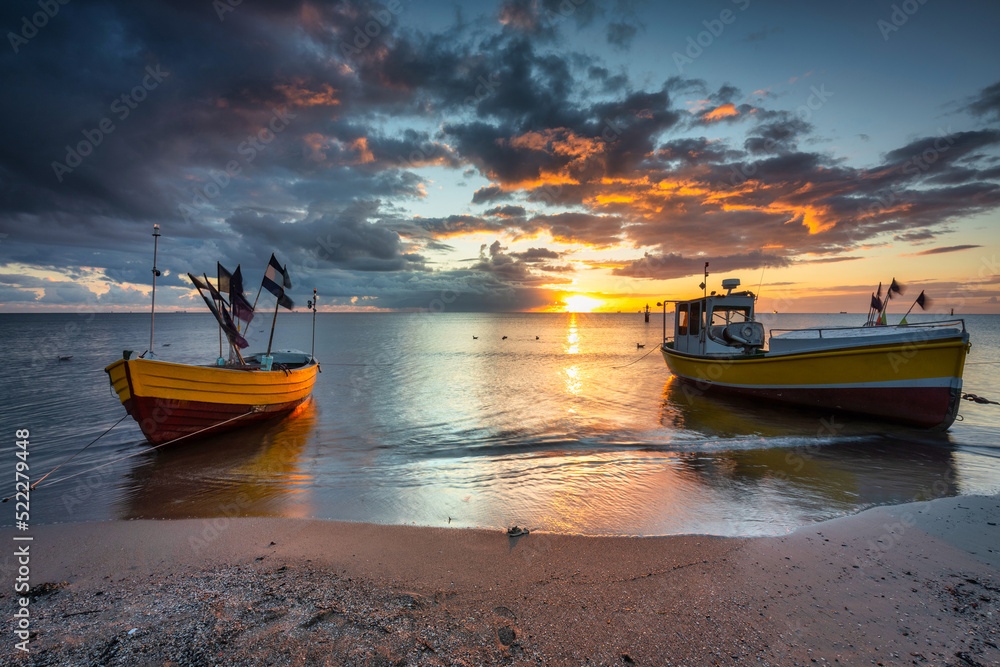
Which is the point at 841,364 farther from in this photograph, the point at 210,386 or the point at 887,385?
the point at 210,386

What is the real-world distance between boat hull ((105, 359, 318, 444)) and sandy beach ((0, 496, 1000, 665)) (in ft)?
12.9

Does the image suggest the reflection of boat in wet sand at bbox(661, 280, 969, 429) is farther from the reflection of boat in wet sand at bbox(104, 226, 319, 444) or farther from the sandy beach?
the reflection of boat in wet sand at bbox(104, 226, 319, 444)

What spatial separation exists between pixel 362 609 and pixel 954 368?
648 inches

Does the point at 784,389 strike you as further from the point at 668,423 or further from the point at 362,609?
the point at 362,609

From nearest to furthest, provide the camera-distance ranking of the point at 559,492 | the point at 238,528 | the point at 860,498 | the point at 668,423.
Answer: the point at 238,528
the point at 860,498
the point at 559,492
the point at 668,423

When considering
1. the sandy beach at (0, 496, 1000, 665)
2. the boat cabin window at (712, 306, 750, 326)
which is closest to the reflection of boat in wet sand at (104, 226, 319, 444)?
the sandy beach at (0, 496, 1000, 665)

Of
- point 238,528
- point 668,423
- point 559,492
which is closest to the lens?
point 238,528

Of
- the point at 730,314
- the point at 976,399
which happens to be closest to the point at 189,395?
the point at 730,314

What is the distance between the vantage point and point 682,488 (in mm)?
7883

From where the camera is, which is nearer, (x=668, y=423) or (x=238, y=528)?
(x=238, y=528)

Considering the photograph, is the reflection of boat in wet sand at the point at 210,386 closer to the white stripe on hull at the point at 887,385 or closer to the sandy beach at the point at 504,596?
the sandy beach at the point at 504,596

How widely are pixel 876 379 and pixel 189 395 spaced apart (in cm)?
2055

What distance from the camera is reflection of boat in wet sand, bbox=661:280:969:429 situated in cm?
1139

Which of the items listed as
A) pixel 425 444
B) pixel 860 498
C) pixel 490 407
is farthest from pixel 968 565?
pixel 490 407
